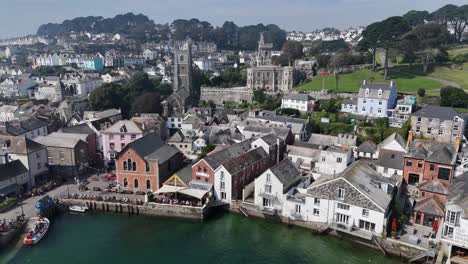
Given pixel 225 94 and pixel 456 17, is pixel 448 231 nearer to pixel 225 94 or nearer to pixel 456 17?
pixel 225 94

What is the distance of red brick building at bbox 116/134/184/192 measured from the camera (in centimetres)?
3647

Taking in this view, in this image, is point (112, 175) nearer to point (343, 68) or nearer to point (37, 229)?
point (37, 229)

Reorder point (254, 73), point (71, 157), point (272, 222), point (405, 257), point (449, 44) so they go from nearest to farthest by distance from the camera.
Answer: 1. point (405, 257)
2. point (272, 222)
3. point (71, 157)
4. point (254, 73)
5. point (449, 44)

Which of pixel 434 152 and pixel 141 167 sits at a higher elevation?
pixel 434 152

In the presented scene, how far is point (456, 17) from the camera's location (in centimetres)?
9406

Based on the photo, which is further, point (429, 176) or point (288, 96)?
point (288, 96)

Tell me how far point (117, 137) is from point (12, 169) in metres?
12.1

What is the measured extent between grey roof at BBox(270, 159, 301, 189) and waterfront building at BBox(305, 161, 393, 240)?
2.83 meters

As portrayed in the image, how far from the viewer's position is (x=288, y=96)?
6028cm

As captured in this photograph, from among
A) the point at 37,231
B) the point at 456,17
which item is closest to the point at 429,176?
the point at 37,231

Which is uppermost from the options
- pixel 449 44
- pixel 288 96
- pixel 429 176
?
pixel 449 44

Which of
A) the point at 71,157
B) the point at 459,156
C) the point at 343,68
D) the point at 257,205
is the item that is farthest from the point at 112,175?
the point at 343,68

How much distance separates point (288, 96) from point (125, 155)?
32.2 m

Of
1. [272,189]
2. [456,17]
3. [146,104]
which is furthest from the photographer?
[456,17]
